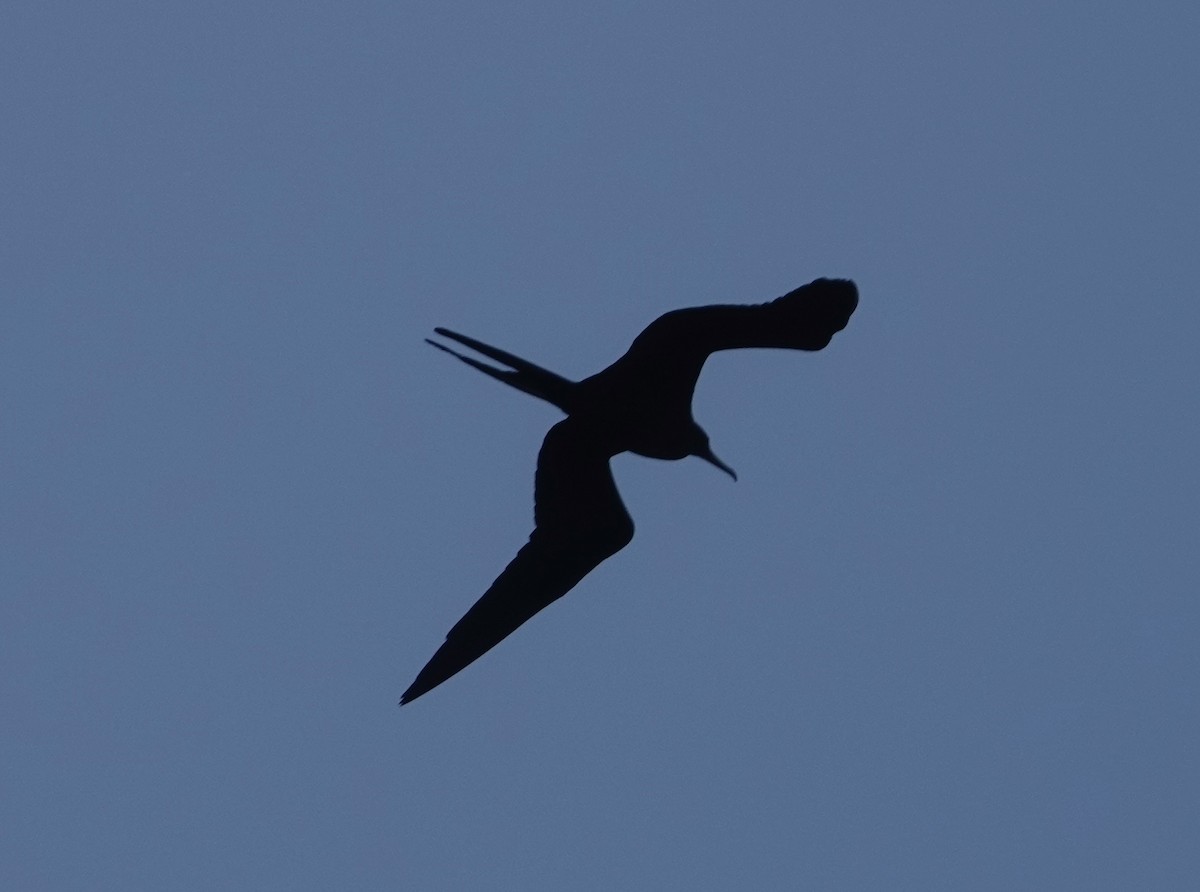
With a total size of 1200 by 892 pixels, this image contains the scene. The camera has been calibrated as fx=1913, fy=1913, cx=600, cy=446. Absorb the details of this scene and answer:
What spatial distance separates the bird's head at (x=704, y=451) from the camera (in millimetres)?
10055

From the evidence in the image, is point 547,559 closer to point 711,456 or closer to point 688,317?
point 711,456

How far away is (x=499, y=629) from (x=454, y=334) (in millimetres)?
1807

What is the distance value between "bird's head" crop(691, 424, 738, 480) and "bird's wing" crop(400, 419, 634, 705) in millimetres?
470

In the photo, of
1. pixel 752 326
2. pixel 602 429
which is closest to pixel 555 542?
pixel 602 429

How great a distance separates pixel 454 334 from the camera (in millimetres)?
9047

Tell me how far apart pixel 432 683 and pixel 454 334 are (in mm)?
1882

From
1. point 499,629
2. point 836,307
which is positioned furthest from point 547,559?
point 836,307

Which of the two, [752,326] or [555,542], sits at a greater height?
[752,326]

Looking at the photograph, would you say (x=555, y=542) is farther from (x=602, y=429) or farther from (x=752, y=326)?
(x=752, y=326)

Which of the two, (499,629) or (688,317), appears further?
(499,629)

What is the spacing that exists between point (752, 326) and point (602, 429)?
1029 mm

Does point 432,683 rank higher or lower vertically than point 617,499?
lower

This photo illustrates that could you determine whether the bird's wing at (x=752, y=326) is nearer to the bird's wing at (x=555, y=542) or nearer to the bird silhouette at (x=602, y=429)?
the bird silhouette at (x=602, y=429)

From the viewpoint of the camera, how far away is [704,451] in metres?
10.1
